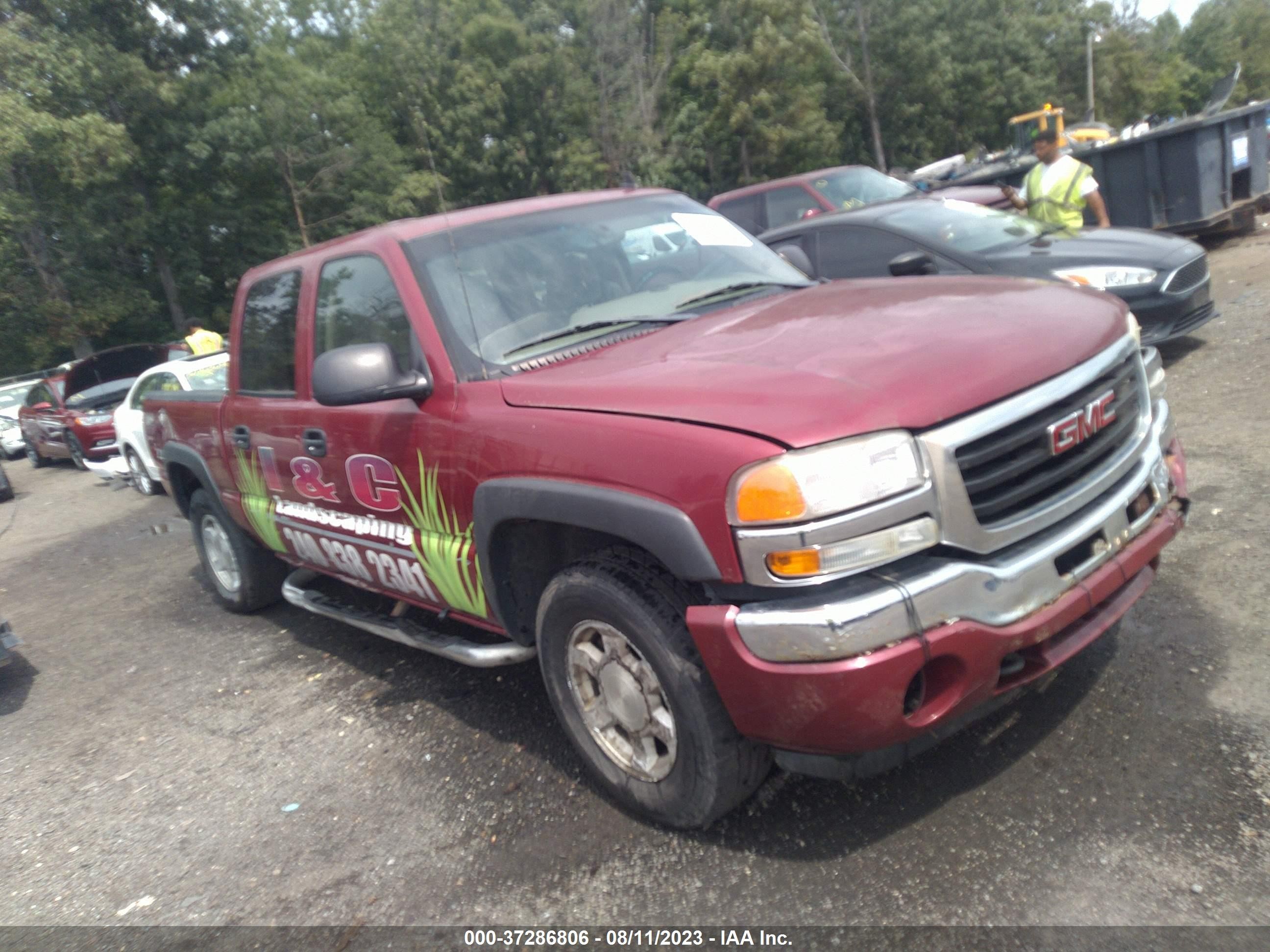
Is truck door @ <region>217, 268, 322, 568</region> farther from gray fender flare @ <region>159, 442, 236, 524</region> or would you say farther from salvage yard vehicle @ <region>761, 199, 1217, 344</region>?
salvage yard vehicle @ <region>761, 199, 1217, 344</region>

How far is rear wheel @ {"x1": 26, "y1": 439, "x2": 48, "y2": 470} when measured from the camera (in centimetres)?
1736

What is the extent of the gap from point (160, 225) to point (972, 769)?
30.1m

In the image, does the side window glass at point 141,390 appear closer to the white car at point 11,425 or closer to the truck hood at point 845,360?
the truck hood at point 845,360

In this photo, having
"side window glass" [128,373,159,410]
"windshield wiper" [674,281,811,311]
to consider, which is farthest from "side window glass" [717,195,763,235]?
"windshield wiper" [674,281,811,311]

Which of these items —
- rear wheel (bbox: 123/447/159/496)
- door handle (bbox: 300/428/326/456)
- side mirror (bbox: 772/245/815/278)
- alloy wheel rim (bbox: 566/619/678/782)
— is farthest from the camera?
rear wheel (bbox: 123/447/159/496)

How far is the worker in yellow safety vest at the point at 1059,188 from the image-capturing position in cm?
829

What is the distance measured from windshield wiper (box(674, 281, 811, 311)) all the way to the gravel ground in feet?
5.57

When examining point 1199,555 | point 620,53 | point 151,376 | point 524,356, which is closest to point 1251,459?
point 1199,555

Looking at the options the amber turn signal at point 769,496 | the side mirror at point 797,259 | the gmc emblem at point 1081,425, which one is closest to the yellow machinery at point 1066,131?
the side mirror at point 797,259

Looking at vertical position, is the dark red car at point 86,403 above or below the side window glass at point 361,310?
below

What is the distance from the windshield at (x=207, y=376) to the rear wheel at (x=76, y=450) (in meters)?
5.26

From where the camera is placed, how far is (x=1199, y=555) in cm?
446

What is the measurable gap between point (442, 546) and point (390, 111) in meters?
34.4

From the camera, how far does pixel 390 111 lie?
34875 millimetres
